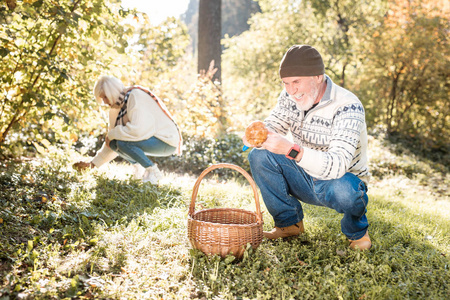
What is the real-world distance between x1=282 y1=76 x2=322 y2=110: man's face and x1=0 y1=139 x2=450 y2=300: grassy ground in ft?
3.33

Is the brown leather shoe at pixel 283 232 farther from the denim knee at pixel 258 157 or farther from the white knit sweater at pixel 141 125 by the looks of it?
the white knit sweater at pixel 141 125

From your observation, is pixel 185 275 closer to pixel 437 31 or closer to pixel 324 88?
pixel 324 88

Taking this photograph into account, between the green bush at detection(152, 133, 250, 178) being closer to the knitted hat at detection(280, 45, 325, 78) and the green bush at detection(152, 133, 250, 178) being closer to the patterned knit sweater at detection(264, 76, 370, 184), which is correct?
the patterned knit sweater at detection(264, 76, 370, 184)

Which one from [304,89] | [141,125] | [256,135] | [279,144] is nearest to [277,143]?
[279,144]

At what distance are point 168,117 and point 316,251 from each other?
248 centimetres

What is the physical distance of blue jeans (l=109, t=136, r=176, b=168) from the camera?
14.4 ft

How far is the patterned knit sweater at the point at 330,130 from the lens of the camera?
240 cm

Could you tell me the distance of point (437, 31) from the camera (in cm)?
998

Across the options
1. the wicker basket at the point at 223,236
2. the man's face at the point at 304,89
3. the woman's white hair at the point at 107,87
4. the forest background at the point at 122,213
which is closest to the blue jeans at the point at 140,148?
the forest background at the point at 122,213

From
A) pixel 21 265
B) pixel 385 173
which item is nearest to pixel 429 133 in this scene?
pixel 385 173

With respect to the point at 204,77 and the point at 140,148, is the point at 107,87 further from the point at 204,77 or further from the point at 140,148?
the point at 204,77

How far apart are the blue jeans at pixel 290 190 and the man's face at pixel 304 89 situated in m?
0.43

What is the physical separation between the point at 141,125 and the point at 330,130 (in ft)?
7.45

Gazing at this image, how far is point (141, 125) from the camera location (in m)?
4.34
